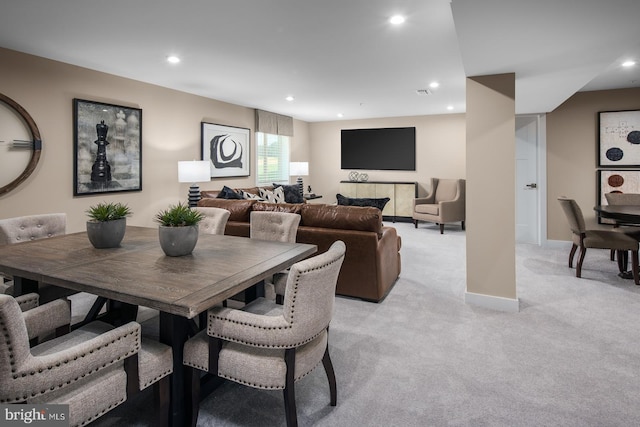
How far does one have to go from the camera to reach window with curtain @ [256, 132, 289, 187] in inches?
279

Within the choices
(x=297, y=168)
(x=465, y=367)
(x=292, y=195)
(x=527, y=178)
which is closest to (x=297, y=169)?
(x=297, y=168)

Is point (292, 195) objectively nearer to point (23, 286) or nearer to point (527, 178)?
point (527, 178)

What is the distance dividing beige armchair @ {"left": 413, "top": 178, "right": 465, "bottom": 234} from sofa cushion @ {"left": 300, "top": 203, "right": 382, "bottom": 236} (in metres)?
3.80

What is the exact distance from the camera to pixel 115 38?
10.3 feet

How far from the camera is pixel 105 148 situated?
422 cm

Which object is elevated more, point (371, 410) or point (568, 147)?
point (568, 147)

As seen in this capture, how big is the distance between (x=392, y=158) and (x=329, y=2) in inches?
226

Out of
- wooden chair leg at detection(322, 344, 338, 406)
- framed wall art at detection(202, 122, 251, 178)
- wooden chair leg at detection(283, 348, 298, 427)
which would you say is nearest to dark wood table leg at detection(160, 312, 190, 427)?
wooden chair leg at detection(283, 348, 298, 427)

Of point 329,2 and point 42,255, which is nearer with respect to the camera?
point 42,255

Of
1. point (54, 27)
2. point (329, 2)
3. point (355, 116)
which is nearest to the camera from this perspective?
point (329, 2)

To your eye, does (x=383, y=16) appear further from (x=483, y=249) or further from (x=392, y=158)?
(x=392, y=158)

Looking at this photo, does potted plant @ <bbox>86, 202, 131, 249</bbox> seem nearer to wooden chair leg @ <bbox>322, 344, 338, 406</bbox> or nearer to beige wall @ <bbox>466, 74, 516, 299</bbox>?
wooden chair leg @ <bbox>322, 344, 338, 406</bbox>

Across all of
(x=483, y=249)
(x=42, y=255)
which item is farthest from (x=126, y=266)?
(x=483, y=249)

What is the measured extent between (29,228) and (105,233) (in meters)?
0.97
